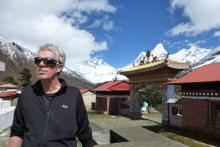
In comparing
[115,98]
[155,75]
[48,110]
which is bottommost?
[48,110]

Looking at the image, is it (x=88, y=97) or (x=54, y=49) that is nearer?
(x=54, y=49)

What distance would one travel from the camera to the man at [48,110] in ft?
9.22

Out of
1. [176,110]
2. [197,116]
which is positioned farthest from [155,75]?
[197,116]

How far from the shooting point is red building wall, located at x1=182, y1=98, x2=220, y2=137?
660 inches

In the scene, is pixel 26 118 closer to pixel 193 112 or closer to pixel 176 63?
pixel 193 112

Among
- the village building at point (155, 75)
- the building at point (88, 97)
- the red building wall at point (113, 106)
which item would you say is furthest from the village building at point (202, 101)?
the building at point (88, 97)

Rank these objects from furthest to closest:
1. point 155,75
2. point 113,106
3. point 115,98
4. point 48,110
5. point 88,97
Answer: point 88,97 < point 115,98 < point 113,106 < point 155,75 < point 48,110

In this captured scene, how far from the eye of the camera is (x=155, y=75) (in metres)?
25.2

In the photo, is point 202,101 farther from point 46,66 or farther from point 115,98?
point 115,98

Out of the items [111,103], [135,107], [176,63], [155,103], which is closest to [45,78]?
[176,63]

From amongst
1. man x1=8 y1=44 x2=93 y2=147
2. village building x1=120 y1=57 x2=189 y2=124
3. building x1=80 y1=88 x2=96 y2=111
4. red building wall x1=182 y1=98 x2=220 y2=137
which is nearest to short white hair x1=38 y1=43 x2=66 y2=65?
man x1=8 y1=44 x2=93 y2=147

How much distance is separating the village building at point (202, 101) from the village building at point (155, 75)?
3.87 metres

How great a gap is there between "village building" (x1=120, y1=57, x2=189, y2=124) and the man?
20615mm

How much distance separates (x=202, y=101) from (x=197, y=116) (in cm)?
106
